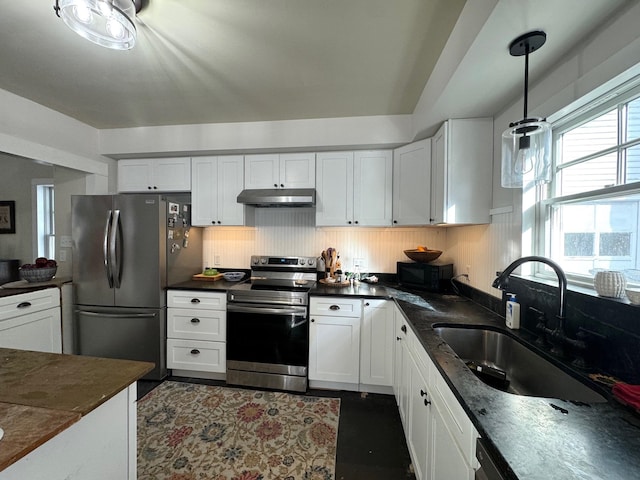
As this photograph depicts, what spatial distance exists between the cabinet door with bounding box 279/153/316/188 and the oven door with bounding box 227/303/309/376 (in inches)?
49.7

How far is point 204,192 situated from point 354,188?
1.64 meters

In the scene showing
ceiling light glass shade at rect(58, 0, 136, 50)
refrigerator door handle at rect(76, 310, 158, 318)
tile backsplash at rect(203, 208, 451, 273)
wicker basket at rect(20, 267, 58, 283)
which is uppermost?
ceiling light glass shade at rect(58, 0, 136, 50)

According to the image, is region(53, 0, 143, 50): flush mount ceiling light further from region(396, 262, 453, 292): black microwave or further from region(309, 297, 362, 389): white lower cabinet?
region(396, 262, 453, 292): black microwave

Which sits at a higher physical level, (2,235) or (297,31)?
(297,31)

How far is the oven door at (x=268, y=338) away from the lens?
2309 mm

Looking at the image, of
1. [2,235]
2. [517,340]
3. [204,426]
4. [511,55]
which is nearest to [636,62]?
[511,55]

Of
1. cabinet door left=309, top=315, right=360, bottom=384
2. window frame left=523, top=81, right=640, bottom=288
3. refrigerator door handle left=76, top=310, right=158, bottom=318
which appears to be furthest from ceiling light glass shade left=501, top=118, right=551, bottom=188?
refrigerator door handle left=76, top=310, right=158, bottom=318

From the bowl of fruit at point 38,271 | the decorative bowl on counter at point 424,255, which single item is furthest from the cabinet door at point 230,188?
the decorative bowl on counter at point 424,255

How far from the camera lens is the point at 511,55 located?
119 cm

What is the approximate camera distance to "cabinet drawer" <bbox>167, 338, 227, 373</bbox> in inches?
96.0

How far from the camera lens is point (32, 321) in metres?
2.13

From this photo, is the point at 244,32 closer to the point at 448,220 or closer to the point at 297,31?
the point at 297,31

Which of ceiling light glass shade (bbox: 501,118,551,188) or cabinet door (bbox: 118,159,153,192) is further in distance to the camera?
cabinet door (bbox: 118,159,153,192)

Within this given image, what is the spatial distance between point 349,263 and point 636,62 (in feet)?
7.65
